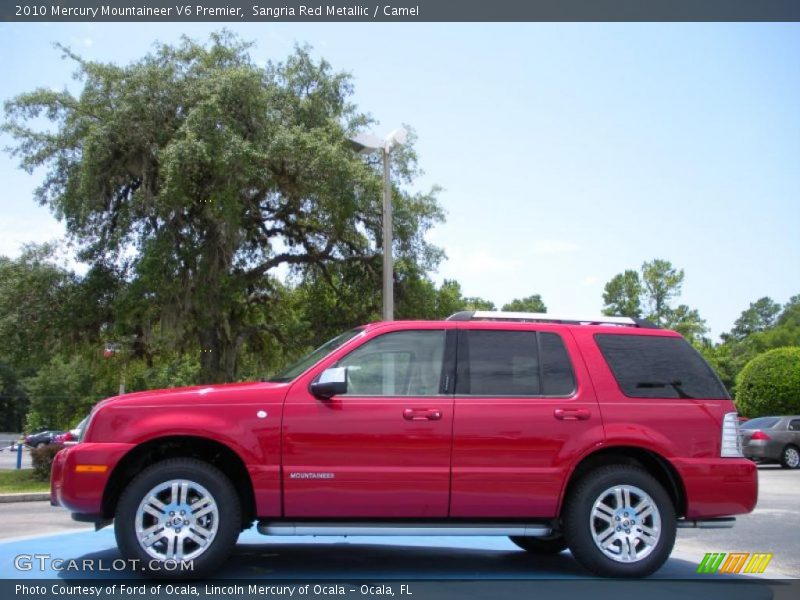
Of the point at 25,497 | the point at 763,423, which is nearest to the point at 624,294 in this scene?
the point at 763,423

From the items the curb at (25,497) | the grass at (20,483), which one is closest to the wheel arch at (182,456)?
the curb at (25,497)

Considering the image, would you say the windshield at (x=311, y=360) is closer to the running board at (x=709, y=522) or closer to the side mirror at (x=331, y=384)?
the side mirror at (x=331, y=384)

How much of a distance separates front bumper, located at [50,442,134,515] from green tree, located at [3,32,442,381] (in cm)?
1346

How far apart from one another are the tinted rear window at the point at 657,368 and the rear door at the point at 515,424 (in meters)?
0.32

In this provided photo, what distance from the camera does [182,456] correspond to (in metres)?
5.98

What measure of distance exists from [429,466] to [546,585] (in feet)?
3.83

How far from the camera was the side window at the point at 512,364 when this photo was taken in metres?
6.19

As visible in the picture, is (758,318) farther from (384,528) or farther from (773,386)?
(384,528)

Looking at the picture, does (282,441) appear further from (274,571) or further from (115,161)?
(115,161)

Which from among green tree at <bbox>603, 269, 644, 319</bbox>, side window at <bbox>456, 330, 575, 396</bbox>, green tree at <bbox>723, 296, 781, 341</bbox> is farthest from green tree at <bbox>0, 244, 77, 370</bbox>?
green tree at <bbox>723, 296, 781, 341</bbox>

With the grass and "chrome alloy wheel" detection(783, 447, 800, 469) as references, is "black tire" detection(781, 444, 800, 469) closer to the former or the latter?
"chrome alloy wheel" detection(783, 447, 800, 469)

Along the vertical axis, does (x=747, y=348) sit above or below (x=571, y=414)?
above

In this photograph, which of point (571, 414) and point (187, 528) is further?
point (571, 414)

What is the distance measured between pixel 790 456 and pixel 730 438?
16112 millimetres
